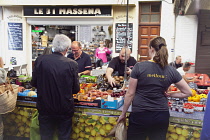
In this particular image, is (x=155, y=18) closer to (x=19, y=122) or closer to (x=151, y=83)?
(x=19, y=122)

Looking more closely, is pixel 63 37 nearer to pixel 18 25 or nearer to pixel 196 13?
pixel 196 13

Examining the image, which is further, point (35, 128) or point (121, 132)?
point (35, 128)

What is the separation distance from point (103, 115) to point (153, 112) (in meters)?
0.86

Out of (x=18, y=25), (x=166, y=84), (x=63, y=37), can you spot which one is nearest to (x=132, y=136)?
(x=166, y=84)

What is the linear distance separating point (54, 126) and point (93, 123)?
49 centimetres

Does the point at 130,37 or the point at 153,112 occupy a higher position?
the point at 130,37

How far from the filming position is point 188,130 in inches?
109

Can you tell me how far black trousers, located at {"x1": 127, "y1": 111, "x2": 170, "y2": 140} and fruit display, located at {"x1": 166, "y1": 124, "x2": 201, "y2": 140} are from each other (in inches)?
14.2

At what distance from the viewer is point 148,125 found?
2438mm

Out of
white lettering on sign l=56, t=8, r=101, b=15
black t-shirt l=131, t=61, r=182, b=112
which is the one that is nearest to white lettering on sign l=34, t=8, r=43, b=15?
white lettering on sign l=56, t=8, r=101, b=15

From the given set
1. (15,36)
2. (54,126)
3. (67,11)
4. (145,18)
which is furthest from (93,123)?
(15,36)

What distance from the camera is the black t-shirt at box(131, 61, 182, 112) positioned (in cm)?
241

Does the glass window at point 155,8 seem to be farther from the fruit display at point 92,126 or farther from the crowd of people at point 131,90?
the fruit display at point 92,126

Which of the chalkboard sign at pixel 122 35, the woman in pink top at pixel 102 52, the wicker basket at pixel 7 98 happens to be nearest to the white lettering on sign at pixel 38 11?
the woman in pink top at pixel 102 52
